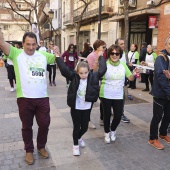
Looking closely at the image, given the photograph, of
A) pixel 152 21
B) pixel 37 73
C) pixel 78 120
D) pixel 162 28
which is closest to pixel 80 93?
pixel 78 120

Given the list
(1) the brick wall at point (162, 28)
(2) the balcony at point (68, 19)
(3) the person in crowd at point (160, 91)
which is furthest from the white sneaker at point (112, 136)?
(2) the balcony at point (68, 19)

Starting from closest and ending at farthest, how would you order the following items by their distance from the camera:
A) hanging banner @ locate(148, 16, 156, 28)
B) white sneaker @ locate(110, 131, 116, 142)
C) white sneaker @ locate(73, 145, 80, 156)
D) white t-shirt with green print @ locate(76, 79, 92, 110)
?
white t-shirt with green print @ locate(76, 79, 92, 110) < white sneaker @ locate(73, 145, 80, 156) < white sneaker @ locate(110, 131, 116, 142) < hanging banner @ locate(148, 16, 156, 28)

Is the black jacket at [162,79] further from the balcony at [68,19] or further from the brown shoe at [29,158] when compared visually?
the balcony at [68,19]

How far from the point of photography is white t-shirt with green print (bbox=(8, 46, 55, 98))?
129 inches

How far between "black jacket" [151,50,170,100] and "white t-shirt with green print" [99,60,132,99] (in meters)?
0.55

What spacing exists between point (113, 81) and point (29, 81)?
4.76ft

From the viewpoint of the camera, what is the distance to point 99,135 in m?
4.62

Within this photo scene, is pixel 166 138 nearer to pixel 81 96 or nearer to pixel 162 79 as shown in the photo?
pixel 162 79

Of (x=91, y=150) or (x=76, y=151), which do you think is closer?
(x=76, y=151)

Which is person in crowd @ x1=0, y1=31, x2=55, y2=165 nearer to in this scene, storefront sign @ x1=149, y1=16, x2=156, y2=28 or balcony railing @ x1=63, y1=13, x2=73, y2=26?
storefront sign @ x1=149, y1=16, x2=156, y2=28

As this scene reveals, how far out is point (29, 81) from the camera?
3293 millimetres

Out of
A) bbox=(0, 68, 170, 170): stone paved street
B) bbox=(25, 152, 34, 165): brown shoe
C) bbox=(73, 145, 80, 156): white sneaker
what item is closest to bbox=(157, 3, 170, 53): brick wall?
bbox=(0, 68, 170, 170): stone paved street

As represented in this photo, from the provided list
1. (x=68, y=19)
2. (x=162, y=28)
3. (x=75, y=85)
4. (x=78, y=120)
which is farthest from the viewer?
(x=68, y=19)

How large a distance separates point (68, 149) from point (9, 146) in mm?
997
